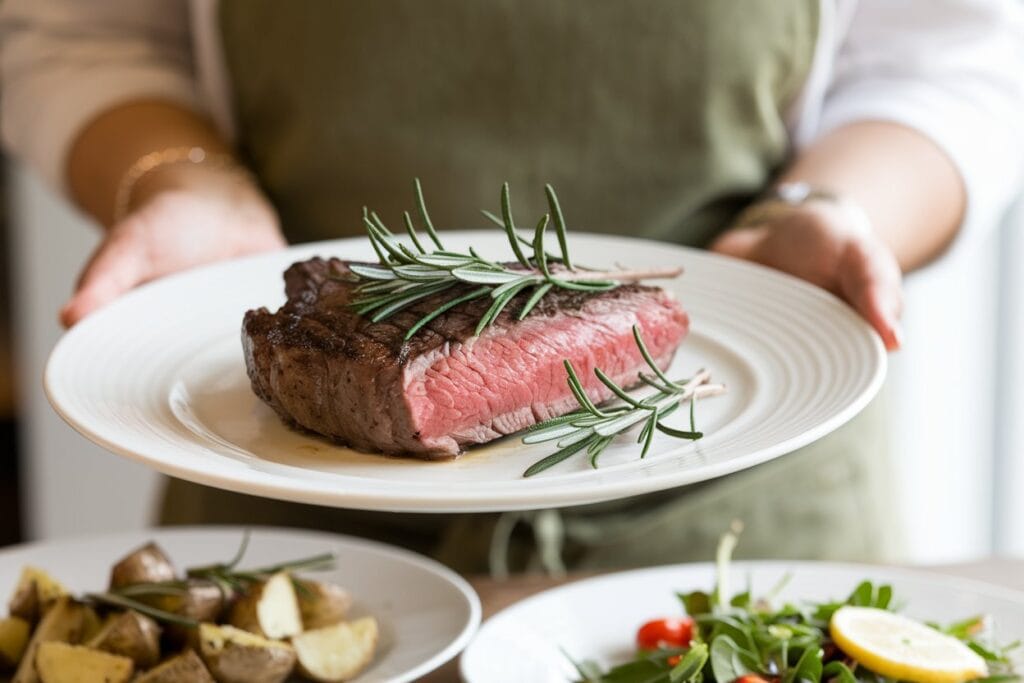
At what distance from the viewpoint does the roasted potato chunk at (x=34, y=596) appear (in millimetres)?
1179

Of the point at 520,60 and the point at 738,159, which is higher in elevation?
the point at 520,60

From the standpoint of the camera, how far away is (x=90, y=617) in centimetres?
115

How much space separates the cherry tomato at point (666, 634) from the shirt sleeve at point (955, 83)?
744 mm

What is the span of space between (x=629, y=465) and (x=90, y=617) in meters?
0.56

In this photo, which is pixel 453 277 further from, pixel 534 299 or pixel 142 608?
pixel 142 608

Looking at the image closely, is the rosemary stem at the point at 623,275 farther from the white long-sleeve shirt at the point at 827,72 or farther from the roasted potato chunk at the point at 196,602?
the white long-sleeve shirt at the point at 827,72

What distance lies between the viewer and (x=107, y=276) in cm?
123

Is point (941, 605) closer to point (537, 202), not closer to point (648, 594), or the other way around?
point (648, 594)

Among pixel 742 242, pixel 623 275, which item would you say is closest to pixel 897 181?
pixel 742 242

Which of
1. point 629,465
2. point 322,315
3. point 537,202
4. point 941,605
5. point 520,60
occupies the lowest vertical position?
point 941,605


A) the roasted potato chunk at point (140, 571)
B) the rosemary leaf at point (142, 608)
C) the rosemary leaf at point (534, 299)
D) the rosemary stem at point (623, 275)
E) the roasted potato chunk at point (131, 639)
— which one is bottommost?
the roasted potato chunk at point (131, 639)

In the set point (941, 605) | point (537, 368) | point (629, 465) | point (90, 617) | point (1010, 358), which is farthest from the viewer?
point (1010, 358)

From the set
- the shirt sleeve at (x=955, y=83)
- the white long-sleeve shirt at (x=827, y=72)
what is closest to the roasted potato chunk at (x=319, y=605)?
the white long-sleeve shirt at (x=827, y=72)

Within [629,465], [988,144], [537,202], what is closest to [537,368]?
[629,465]
